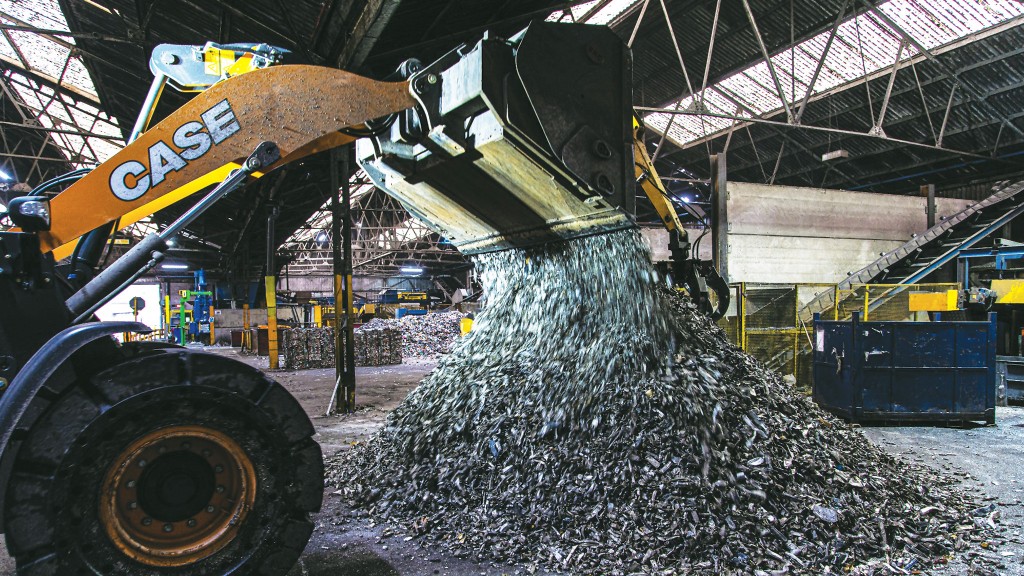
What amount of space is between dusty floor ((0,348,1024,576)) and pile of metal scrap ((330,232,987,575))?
134 mm

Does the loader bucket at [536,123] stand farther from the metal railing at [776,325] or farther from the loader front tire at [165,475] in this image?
the metal railing at [776,325]

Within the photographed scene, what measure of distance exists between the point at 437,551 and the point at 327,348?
10.7 metres

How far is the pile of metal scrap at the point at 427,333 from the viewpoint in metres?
15.6

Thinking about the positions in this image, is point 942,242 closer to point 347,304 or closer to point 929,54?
point 929,54

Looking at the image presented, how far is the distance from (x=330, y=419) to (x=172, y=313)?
17.3 m

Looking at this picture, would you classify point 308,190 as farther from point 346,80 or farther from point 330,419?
point 346,80

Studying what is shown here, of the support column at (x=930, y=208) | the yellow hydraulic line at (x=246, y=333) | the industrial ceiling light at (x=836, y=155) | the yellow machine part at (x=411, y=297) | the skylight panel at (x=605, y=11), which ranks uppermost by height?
the skylight panel at (x=605, y=11)

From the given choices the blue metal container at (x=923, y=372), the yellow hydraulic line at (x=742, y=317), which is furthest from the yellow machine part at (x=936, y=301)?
the yellow hydraulic line at (x=742, y=317)

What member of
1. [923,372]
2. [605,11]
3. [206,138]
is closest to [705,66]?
[605,11]

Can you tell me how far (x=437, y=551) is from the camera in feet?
9.90

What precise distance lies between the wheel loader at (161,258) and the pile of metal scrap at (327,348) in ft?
32.8

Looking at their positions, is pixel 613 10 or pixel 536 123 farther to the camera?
pixel 613 10

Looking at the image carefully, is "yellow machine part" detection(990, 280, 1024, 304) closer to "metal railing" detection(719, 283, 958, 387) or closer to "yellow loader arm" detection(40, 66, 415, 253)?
"metal railing" detection(719, 283, 958, 387)

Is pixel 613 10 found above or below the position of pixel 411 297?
above
